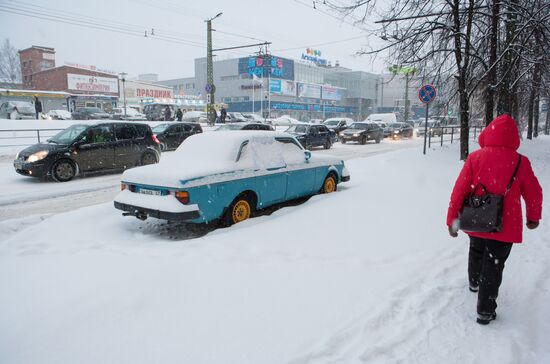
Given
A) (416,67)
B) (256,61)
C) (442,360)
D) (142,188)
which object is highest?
(256,61)

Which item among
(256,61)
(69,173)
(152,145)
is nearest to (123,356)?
(69,173)

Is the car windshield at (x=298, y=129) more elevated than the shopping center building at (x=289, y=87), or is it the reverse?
the shopping center building at (x=289, y=87)

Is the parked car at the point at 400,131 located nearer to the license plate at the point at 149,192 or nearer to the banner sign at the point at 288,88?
the license plate at the point at 149,192

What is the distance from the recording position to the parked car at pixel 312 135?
20703mm

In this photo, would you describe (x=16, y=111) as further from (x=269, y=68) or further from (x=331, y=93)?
(x=331, y=93)

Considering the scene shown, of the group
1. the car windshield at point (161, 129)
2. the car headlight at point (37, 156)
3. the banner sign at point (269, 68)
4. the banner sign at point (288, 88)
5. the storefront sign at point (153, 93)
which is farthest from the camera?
the banner sign at point (288, 88)

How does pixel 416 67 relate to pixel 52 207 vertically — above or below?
above

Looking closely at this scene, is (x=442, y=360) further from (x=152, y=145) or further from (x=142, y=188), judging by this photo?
(x=152, y=145)

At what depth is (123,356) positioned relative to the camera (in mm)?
2705

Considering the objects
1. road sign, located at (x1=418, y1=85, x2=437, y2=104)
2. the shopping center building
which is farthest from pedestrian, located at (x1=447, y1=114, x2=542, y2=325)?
the shopping center building

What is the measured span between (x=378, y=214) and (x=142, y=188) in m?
3.80

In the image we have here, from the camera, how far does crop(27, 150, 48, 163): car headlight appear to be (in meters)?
10.4

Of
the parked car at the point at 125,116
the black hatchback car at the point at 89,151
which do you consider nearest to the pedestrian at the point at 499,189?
the black hatchback car at the point at 89,151

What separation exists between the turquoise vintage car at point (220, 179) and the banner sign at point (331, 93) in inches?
3389
